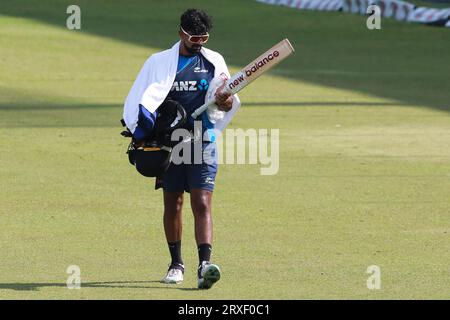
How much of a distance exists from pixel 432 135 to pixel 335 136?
1.42 metres

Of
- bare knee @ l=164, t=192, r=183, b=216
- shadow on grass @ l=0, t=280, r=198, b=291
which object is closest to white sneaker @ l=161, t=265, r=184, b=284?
shadow on grass @ l=0, t=280, r=198, b=291

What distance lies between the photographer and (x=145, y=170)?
10758 millimetres

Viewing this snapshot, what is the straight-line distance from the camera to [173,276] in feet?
35.7

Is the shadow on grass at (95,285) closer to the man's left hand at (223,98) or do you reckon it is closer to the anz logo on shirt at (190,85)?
the man's left hand at (223,98)

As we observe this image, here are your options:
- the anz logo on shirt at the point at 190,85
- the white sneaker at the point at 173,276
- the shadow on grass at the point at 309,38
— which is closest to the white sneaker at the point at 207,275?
the white sneaker at the point at 173,276

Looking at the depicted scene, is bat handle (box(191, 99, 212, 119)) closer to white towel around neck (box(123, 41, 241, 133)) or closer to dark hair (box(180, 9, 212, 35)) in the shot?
white towel around neck (box(123, 41, 241, 133))

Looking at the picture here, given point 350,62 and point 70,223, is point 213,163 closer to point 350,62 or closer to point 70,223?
point 70,223

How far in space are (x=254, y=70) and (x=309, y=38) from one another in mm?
22124

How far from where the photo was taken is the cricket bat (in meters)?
10.7

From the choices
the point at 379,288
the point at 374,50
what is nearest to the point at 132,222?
the point at 379,288

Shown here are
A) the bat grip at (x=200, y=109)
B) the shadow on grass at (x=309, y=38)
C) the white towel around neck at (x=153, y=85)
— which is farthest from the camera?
the shadow on grass at (x=309, y=38)

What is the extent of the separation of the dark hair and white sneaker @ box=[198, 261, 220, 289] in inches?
70.6

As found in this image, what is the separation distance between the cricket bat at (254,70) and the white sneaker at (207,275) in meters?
1.21

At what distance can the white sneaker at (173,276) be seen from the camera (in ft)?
35.6
